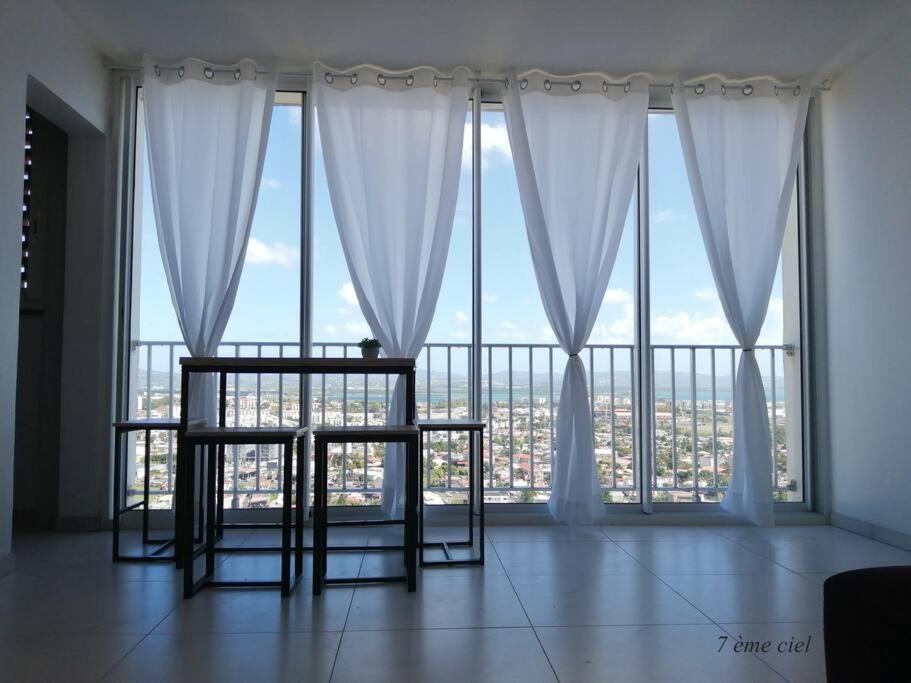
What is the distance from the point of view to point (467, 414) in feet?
13.0

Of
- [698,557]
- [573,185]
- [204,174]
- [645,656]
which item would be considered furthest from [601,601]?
[204,174]

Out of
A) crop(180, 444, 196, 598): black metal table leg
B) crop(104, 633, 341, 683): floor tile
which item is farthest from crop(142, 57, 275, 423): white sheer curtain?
crop(104, 633, 341, 683): floor tile

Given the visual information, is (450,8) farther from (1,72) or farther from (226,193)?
(1,72)

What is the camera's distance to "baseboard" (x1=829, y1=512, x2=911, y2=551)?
327 centimetres

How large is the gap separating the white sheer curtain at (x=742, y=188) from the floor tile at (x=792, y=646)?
1.58 metres

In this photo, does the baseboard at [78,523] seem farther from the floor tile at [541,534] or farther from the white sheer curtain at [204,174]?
the floor tile at [541,534]

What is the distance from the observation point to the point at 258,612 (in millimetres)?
2352

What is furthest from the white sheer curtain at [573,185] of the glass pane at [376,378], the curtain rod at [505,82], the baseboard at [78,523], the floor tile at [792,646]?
the baseboard at [78,523]

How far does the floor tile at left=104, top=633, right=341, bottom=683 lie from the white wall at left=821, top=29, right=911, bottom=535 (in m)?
3.00

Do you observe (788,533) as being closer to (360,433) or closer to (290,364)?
(360,433)

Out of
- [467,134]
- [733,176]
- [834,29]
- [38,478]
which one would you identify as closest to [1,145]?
[38,478]

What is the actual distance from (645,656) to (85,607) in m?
2.01

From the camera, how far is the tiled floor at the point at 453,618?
6.23 ft

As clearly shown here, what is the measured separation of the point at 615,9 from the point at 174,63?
247cm
